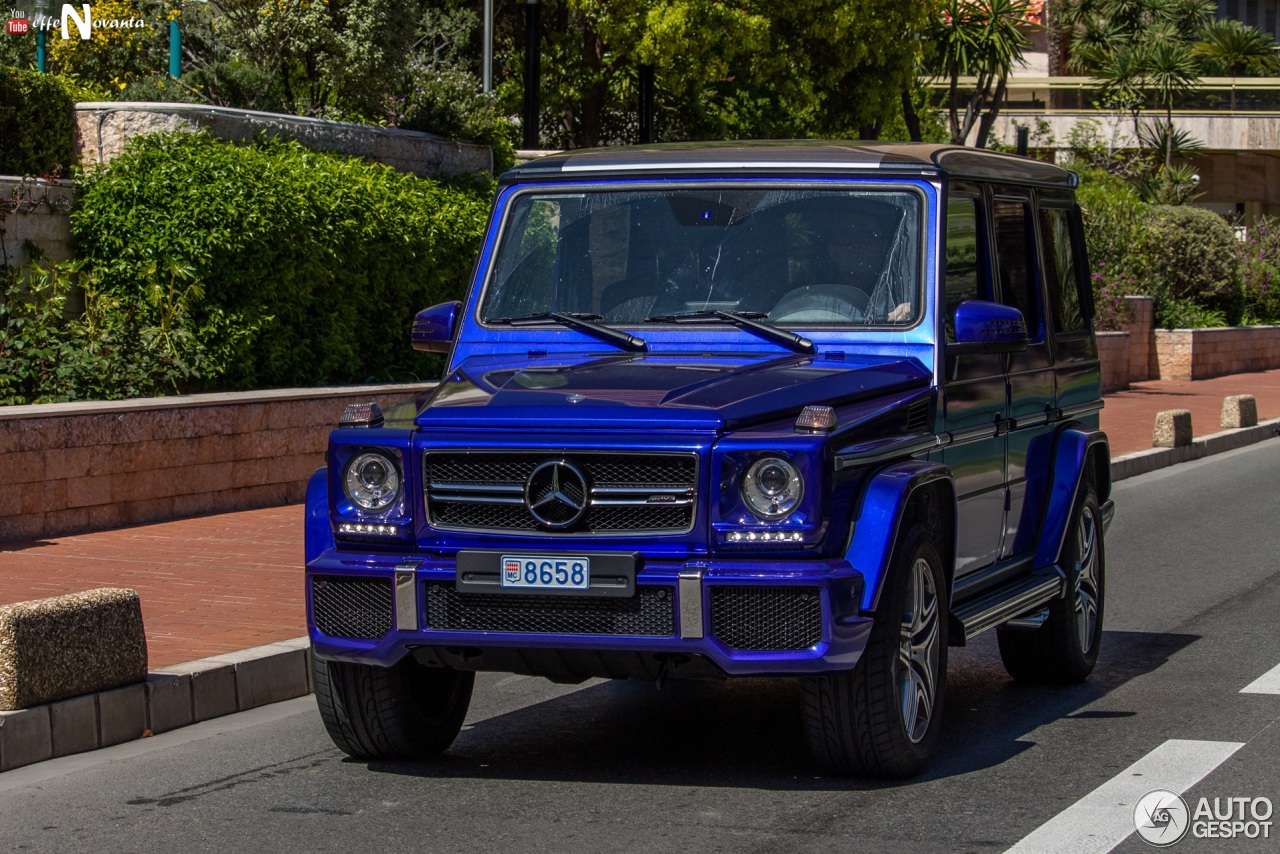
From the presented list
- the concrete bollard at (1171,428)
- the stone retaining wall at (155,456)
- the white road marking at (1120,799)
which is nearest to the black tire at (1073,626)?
the white road marking at (1120,799)

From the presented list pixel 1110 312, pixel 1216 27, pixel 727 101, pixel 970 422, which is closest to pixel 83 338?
pixel 970 422

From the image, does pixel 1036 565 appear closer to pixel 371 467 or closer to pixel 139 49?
pixel 371 467

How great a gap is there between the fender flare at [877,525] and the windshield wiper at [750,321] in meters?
0.86

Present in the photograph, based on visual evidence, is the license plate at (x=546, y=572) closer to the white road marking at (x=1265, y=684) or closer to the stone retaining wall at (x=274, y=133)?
the white road marking at (x=1265, y=684)

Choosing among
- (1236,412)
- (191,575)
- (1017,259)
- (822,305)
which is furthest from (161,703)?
(1236,412)

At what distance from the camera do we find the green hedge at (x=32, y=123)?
15359 mm

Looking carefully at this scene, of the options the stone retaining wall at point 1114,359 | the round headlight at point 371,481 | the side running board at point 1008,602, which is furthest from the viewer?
the stone retaining wall at point 1114,359

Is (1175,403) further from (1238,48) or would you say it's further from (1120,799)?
(1238,48)

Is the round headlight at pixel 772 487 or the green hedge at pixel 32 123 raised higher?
the green hedge at pixel 32 123

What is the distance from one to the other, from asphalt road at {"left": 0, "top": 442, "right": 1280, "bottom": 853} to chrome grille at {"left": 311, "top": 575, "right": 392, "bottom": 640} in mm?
554

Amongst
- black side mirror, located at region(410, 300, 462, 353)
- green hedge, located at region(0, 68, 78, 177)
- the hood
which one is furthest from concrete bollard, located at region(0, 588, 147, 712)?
green hedge, located at region(0, 68, 78, 177)

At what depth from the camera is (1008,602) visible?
7.00 meters

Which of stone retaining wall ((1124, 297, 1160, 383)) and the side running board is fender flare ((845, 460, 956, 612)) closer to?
the side running board

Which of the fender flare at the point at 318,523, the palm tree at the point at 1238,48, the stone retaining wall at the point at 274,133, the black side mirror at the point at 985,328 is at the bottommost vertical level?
the fender flare at the point at 318,523
